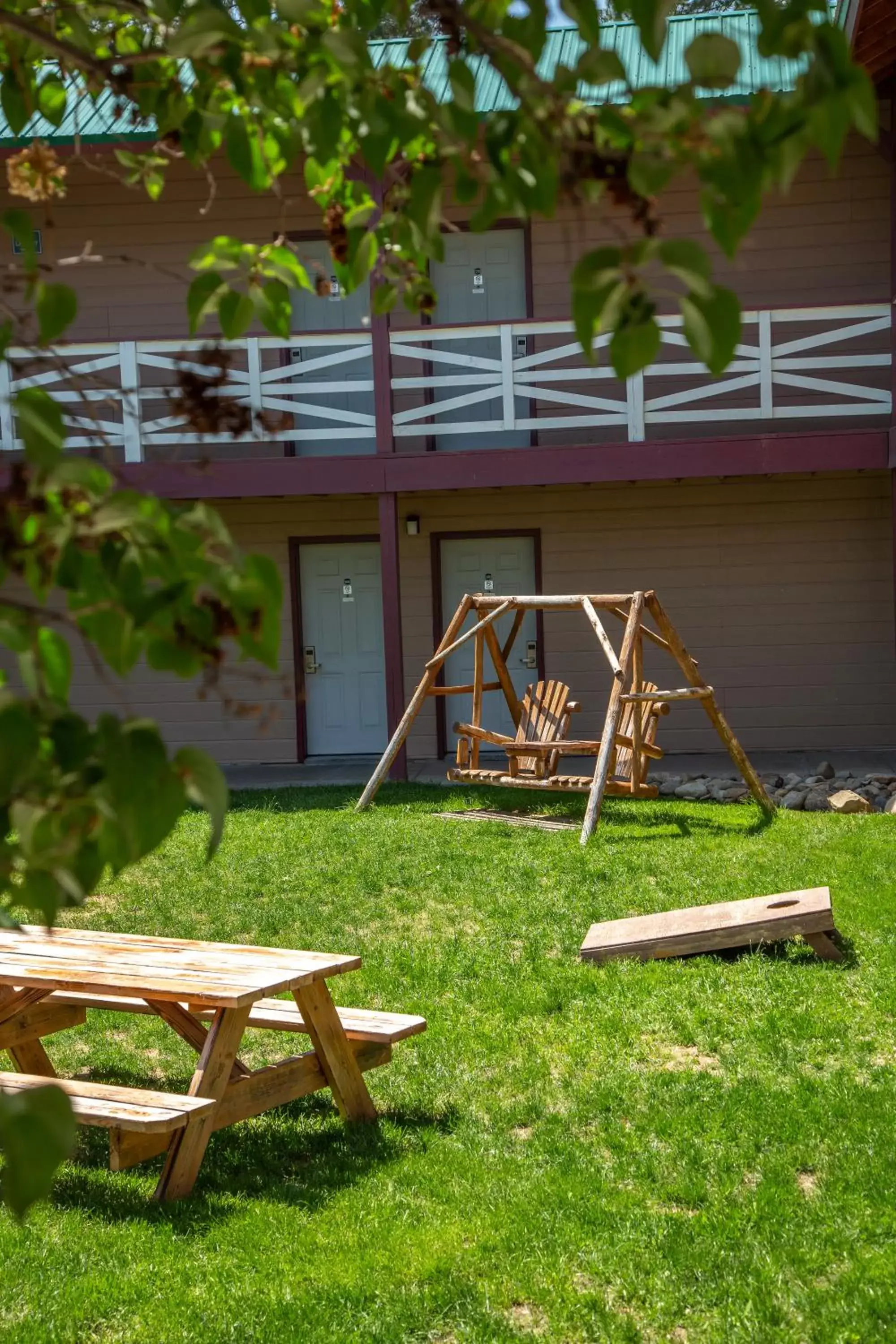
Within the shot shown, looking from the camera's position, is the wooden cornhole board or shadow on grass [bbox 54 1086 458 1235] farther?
the wooden cornhole board

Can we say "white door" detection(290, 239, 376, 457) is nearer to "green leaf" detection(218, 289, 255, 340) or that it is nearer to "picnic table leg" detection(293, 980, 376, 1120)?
"picnic table leg" detection(293, 980, 376, 1120)

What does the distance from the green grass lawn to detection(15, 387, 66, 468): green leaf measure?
2.88m

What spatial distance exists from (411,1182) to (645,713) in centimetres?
628

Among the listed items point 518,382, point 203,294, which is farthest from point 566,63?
point 203,294

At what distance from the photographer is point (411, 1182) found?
172 inches

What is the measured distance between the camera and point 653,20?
1219 millimetres

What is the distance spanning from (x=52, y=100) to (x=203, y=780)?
1111 millimetres

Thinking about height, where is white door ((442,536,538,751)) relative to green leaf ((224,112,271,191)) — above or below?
below

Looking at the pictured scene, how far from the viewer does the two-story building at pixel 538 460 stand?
12.6 m

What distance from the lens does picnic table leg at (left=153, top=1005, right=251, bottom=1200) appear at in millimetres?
4266

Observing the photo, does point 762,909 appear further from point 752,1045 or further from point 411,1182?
point 411,1182

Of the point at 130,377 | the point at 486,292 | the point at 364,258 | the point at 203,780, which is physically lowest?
the point at 203,780

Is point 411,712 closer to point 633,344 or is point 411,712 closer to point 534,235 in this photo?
point 534,235

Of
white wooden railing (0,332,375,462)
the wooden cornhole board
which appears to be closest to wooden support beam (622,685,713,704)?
the wooden cornhole board
